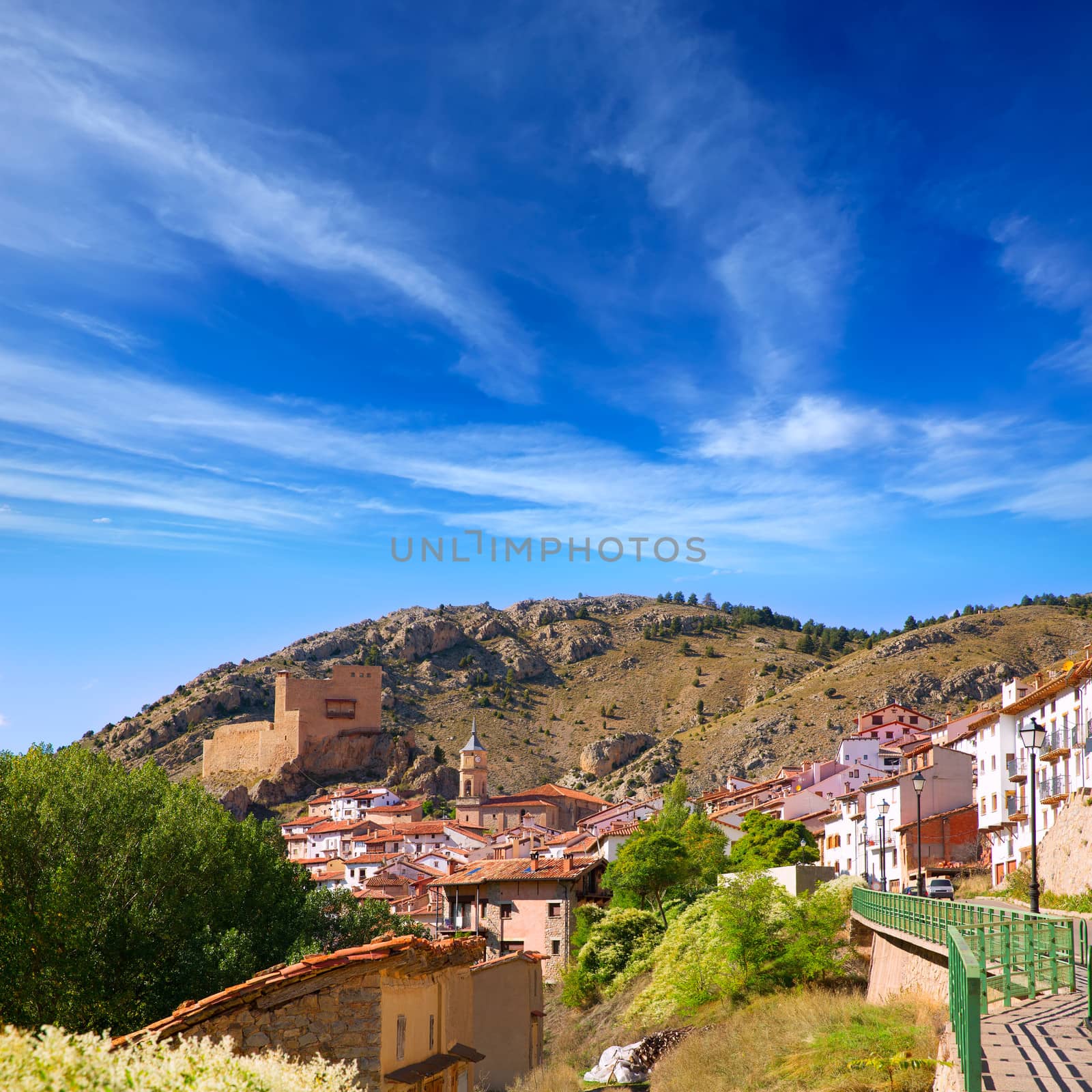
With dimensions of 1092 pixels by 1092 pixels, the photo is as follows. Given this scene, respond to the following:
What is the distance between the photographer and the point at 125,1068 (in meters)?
5.56

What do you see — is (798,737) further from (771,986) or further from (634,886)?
(771,986)

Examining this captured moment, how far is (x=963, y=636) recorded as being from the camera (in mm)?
123000

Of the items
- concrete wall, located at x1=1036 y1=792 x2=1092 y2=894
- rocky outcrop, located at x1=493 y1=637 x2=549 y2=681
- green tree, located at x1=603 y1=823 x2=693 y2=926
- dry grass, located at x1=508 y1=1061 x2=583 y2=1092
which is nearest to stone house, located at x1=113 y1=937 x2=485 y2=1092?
dry grass, located at x1=508 y1=1061 x2=583 y2=1092

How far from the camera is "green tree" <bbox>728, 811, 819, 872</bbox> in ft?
165

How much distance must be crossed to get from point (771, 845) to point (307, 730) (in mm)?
89464

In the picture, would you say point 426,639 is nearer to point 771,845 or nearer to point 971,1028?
point 771,845

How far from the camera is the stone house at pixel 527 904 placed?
4956cm

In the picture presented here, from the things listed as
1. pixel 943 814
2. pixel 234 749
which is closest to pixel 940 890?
pixel 943 814

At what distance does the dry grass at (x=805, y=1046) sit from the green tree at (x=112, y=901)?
10492 millimetres

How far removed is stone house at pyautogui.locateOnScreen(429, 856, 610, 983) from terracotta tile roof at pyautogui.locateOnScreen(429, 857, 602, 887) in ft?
0.11

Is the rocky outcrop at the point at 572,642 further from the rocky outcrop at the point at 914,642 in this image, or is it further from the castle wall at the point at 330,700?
the rocky outcrop at the point at 914,642

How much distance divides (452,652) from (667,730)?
44.3 meters

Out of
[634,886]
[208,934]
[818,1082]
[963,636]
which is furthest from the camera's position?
[963,636]

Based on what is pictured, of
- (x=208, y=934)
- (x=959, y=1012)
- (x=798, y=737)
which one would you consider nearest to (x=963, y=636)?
(x=798, y=737)
